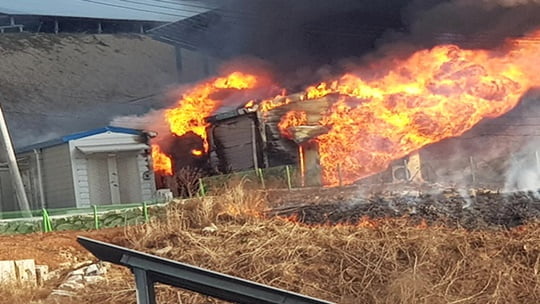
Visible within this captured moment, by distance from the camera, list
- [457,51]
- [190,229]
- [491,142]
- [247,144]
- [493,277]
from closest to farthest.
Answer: [493,277] < [190,229] < [457,51] < [247,144] < [491,142]

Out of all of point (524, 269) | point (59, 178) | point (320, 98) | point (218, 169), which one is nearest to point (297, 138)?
point (320, 98)

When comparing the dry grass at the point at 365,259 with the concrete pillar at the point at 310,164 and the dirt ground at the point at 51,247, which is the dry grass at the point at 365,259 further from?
the concrete pillar at the point at 310,164

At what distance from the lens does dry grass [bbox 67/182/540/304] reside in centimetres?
849

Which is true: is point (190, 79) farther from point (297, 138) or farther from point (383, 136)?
point (383, 136)

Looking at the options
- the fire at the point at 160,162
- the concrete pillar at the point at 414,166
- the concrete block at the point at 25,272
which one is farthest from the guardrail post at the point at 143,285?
the fire at the point at 160,162

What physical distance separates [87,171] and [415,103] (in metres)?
12.1

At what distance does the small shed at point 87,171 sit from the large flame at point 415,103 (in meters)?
7.02

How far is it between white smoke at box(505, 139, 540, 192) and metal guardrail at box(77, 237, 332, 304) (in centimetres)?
1379

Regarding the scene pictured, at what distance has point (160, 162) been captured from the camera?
89.0ft

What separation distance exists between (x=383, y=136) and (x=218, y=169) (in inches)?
349

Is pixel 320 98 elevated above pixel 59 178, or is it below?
above

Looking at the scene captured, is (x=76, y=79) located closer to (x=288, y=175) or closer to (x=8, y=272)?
(x=288, y=175)

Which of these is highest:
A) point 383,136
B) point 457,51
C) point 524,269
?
point 457,51

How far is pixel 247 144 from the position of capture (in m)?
26.6
